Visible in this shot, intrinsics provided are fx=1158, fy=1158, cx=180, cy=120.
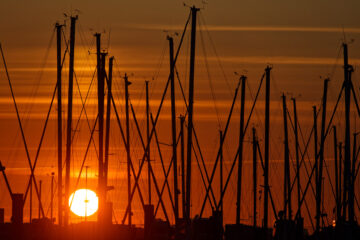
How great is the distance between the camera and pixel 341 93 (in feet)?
197

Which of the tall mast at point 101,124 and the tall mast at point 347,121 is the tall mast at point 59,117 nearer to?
the tall mast at point 101,124

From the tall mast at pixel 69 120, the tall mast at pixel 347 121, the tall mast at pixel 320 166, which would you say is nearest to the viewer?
the tall mast at pixel 69 120

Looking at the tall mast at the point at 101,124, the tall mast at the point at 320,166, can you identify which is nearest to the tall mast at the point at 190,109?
the tall mast at the point at 101,124

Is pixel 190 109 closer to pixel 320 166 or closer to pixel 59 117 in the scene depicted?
pixel 59 117

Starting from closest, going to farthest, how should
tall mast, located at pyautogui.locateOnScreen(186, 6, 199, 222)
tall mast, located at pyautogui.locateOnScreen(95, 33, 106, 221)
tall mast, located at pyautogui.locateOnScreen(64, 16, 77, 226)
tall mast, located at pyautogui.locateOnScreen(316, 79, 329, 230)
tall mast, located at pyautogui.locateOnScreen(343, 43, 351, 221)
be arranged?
tall mast, located at pyautogui.locateOnScreen(95, 33, 106, 221) → tall mast, located at pyautogui.locateOnScreen(186, 6, 199, 222) → tall mast, located at pyautogui.locateOnScreen(64, 16, 77, 226) → tall mast, located at pyautogui.locateOnScreen(343, 43, 351, 221) → tall mast, located at pyautogui.locateOnScreen(316, 79, 329, 230)

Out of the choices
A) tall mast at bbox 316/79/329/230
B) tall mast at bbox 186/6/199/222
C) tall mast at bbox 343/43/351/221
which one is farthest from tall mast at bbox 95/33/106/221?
tall mast at bbox 316/79/329/230

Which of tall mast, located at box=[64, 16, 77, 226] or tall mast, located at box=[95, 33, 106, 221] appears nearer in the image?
tall mast, located at box=[95, 33, 106, 221]

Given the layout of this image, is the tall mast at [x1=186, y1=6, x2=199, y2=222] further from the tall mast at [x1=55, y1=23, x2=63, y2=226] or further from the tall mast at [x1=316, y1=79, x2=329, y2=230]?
the tall mast at [x1=316, y1=79, x2=329, y2=230]

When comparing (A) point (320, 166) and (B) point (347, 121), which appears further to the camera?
(A) point (320, 166)

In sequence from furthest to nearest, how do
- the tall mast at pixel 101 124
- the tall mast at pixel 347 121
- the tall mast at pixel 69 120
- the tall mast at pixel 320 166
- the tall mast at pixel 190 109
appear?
the tall mast at pixel 320 166
the tall mast at pixel 347 121
the tall mast at pixel 69 120
the tall mast at pixel 190 109
the tall mast at pixel 101 124

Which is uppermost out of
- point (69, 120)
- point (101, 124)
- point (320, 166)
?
point (69, 120)

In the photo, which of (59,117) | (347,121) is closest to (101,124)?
(59,117)

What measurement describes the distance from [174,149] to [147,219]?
238 inches

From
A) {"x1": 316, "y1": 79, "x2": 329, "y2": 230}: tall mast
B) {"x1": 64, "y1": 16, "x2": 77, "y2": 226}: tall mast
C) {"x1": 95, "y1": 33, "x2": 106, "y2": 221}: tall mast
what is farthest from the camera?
{"x1": 316, "y1": 79, "x2": 329, "y2": 230}: tall mast
